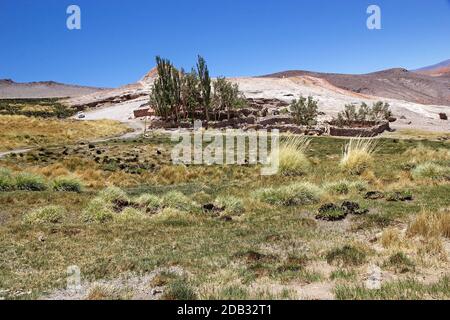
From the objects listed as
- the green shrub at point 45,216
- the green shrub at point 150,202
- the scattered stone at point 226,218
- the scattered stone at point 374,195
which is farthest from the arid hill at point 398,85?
the green shrub at point 45,216

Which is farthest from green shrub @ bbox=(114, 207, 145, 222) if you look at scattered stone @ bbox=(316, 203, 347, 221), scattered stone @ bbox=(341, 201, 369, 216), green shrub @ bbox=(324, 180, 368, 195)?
green shrub @ bbox=(324, 180, 368, 195)

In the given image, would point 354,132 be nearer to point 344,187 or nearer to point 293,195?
point 344,187

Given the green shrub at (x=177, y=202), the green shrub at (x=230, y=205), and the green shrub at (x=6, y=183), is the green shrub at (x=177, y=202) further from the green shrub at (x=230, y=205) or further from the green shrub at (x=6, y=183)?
the green shrub at (x=6, y=183)

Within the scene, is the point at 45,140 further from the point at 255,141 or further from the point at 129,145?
the point at 255,141

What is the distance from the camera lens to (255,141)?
34.9 metres

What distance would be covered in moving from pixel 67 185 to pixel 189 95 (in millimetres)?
42541

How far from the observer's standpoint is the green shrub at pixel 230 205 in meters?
11.6

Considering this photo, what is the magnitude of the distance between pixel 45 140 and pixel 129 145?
10.1 metres

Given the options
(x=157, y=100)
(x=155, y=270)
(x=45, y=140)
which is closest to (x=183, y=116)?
(x=157, y=100)

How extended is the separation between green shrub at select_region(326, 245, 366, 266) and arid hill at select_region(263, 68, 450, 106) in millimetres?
119158

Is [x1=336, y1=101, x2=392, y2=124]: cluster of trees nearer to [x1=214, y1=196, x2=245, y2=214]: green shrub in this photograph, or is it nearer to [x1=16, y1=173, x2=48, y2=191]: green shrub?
[x1=16, y1=173, x2=48, y2=191]: green shrub

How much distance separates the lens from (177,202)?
12.3 meters

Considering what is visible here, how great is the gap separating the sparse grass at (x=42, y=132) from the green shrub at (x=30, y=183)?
17440mm
